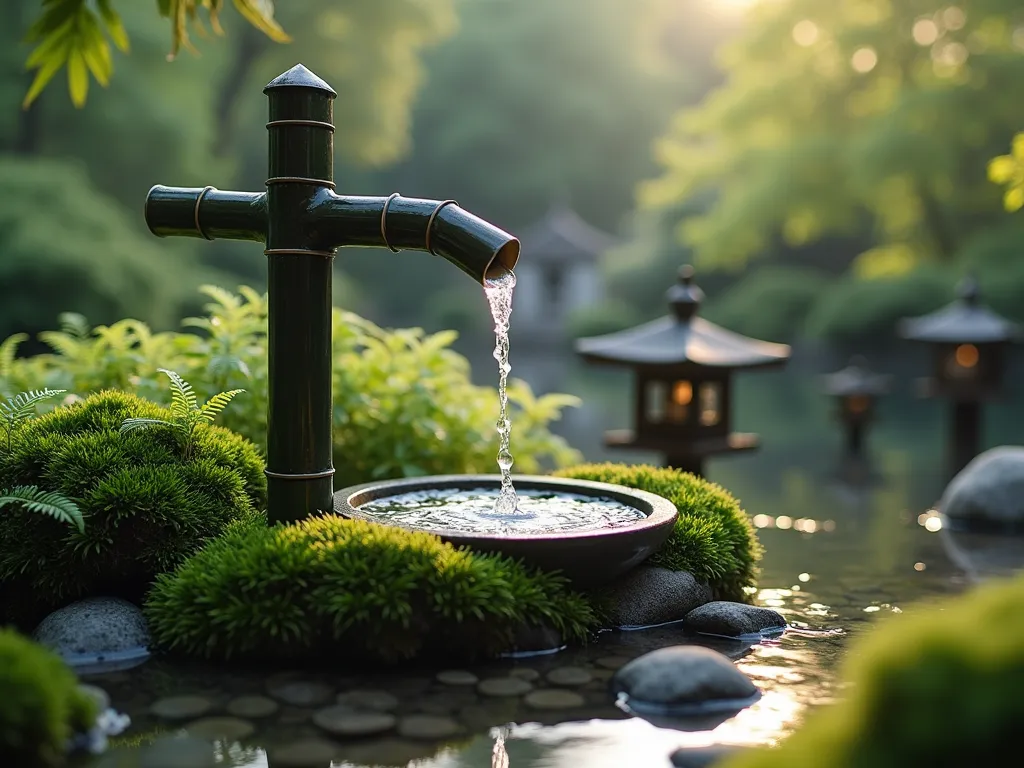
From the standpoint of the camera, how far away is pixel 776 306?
27.8 meters

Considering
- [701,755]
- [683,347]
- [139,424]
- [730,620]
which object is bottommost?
[701,755]

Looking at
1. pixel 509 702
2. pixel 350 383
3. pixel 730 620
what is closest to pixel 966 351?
pixel 350 383

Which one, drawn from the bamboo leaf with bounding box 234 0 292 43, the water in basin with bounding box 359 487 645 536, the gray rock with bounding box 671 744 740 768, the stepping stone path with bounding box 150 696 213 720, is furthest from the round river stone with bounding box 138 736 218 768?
the bamboo leaf with bounding box 234 0 292 43

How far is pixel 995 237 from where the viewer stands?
72.5 feet

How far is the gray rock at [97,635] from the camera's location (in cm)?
407

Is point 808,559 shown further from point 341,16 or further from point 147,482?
point 341,16

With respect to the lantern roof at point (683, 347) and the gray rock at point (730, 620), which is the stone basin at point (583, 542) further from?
the lantern roof at point (683, 347)

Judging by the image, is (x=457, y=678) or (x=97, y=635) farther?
(x=97, y=635)

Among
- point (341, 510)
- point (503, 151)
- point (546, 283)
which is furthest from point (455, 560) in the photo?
point (503, 151)

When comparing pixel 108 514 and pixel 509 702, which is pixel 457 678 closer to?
pixel 509 702

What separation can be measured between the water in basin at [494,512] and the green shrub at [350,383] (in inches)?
47.4

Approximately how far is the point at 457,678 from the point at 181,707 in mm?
987

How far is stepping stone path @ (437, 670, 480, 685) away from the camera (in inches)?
153

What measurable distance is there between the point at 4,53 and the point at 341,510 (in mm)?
16333
